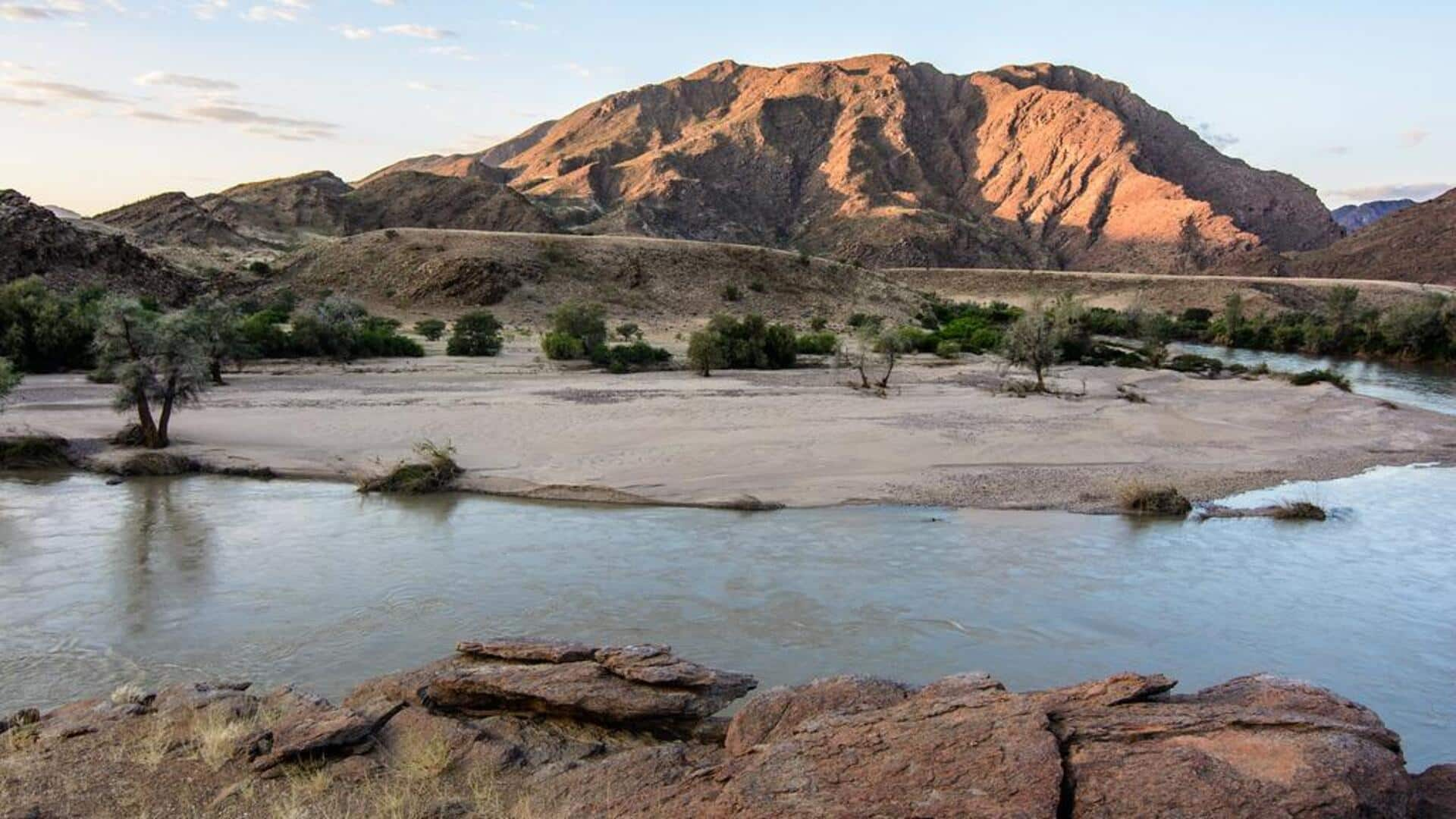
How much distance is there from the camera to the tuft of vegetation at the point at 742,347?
3434 centimetres

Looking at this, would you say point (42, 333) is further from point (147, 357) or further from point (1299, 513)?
point (1299, 513)

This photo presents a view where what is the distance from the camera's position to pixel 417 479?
17297 mm

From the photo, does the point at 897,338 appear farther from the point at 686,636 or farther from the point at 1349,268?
the point at 1349,268

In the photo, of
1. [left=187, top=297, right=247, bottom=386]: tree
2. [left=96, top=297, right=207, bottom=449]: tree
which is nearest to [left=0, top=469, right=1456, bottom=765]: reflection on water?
[left=96, top=297, right=207, bottom=449]: tree

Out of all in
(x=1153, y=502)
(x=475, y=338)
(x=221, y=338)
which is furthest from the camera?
(x=475, y=338)

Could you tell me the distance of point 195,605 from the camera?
11430mm

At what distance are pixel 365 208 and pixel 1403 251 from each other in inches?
3913

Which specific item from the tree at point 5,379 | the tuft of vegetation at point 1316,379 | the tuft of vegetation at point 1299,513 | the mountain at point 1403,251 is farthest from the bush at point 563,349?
the mountain at point 1403,251

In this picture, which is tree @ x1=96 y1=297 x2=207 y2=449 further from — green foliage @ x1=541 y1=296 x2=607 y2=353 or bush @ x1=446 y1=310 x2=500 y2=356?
green foliage @ x1=541 y1=296 x2=607 y2=353

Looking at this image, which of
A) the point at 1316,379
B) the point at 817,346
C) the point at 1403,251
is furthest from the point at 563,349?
the point at 1403,251

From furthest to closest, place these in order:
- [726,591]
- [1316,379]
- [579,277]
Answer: [579,277] → [1316,379] → [726,591]

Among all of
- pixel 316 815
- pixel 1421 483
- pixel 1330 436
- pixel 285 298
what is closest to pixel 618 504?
pixel 316 815

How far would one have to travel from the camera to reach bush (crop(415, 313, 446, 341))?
41938 mm

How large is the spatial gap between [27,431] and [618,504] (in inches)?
499
